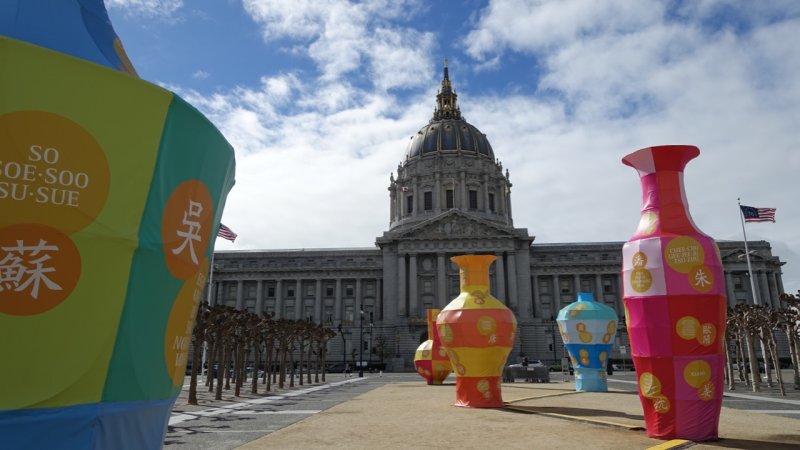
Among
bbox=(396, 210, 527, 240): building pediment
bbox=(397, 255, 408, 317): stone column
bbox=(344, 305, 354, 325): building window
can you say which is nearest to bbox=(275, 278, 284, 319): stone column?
bbox=(344, 305, 354, 325): building window

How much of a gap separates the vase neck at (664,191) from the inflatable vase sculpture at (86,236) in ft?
42.9

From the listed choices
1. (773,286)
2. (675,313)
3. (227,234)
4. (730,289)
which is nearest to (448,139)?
(730,289)

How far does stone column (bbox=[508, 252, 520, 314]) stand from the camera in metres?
84.0

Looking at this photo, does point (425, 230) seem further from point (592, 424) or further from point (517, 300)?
point (592, 424)

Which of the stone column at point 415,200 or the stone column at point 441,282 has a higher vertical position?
the stone column at point 415,200

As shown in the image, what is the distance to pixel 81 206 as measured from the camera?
11.9 ft

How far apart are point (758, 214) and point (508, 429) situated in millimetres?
39988

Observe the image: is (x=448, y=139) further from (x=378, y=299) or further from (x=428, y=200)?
(x=378, y=299)

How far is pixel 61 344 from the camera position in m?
3.47

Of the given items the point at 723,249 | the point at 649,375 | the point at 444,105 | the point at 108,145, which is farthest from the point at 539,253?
the point at 108,145

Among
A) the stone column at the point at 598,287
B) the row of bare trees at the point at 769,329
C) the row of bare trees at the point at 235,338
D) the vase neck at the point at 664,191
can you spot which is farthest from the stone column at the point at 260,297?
the vase neck at the point at 664,191

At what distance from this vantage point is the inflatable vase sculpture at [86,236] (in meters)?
3.37

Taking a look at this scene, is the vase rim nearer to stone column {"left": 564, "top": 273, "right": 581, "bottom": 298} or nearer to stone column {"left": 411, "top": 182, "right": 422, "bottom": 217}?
stone column {"left": 564, "top": 273, "right": 581, "bottom": 298}

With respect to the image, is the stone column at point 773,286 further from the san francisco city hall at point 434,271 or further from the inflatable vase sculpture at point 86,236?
the inflatable vase sculpture at point 86,236
